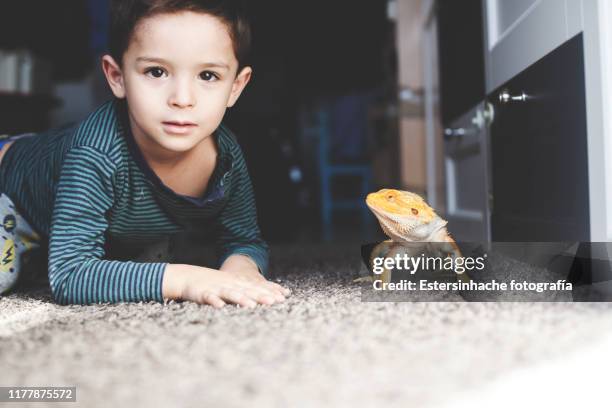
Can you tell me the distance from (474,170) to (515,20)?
54cm

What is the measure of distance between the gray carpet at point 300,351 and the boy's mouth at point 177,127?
300 mm

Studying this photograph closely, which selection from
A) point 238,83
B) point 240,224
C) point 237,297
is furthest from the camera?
point 240,224

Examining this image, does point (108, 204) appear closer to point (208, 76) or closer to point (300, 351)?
point (208, 76)

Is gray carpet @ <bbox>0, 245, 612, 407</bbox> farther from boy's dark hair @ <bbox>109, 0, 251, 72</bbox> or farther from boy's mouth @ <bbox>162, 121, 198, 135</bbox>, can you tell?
boy's dark hair @ <bbox>109, 0, 251, 72</bbox>

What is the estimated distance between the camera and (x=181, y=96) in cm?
87

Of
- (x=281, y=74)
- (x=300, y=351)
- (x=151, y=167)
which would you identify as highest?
(x=281, y=74)

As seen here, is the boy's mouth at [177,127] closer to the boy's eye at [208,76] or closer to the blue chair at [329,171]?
the boy's eye at [208,76]

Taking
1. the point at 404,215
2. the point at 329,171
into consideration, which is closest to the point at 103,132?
the point at 404,215

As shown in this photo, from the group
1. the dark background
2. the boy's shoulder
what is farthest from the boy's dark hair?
the dark background

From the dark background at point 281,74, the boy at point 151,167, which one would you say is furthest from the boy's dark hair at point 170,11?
the dark background at point 281,74

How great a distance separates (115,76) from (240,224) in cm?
39

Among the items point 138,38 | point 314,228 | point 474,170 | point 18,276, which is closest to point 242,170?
point 138,38

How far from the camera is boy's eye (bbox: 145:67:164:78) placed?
89 cm

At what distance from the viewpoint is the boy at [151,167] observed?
872 millimetres
